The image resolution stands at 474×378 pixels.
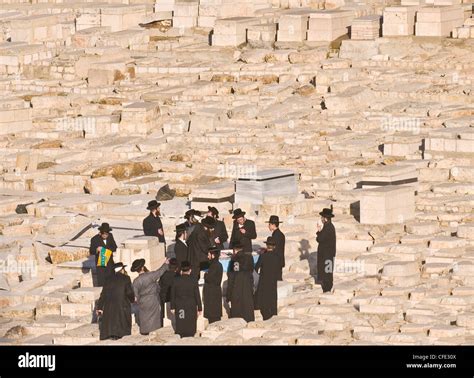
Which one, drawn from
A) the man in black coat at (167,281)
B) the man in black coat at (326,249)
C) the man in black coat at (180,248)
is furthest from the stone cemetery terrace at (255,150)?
the man in black coat at (180,248)

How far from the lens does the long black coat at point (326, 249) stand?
90.0 feet

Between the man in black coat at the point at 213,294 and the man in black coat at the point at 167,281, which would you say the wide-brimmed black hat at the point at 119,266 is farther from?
the man in black coat at the point at 213,294

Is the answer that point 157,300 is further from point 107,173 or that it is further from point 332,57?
point 332,57

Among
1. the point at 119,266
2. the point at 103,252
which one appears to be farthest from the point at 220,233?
the point at 119,266

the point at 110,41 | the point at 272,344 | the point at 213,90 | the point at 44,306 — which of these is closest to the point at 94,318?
the point at 44,306

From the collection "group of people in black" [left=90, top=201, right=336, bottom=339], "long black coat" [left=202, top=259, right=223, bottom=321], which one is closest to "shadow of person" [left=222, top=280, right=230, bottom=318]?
"group of people in black" [left=90, top=201, right=336, bottom=339]

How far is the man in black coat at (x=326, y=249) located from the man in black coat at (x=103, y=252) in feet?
9.12

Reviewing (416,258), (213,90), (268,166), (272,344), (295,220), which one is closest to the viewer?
(272,344)

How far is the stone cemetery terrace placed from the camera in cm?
2686

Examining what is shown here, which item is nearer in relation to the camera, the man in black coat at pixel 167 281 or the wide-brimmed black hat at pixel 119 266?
the man in black coat at pixel 167 281

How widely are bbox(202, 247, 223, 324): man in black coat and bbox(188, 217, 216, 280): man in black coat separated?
1197 millimetres

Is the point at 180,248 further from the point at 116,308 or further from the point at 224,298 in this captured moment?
the point at 116,308

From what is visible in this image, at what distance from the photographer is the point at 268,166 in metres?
35.6

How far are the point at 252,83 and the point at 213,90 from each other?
0.81m
